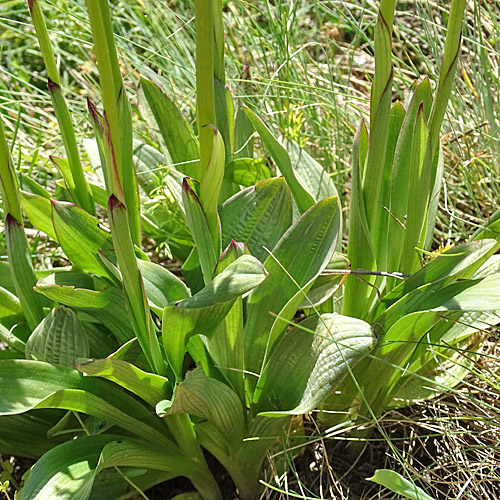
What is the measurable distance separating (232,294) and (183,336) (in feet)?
0.53

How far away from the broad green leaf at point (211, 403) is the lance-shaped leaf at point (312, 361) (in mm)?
55

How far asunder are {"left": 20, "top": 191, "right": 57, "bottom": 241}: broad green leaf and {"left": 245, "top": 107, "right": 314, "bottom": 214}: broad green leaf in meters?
0.44

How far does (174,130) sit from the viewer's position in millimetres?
1342

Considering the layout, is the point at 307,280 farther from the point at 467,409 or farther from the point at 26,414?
the point at 26,414

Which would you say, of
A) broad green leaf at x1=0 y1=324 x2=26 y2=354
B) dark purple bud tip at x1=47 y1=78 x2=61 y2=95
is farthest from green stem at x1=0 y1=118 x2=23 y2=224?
broad green leaf at x1=0 y1=324 x2=26 y2=354

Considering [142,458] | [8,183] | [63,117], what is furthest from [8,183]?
[142,458]

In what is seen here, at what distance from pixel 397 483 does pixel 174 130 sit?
0.83 meters

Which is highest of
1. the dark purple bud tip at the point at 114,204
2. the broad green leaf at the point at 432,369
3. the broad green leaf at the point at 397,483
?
the dark purple bud tip at the point at 114,204

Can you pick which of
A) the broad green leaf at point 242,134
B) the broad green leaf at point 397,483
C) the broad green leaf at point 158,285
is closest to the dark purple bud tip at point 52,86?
the broad green leaf at point 158,285

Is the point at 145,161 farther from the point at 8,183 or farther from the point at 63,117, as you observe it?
the point at 8,183

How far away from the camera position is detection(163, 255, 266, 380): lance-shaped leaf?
0.87 metres

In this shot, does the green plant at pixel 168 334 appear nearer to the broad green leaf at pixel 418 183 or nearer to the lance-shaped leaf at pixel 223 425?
the lance-shaped leaf at pixel 223 425

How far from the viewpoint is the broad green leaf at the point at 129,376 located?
0.90 m

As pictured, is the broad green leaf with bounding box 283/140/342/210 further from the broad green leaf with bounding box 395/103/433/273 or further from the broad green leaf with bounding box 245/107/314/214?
the broad green leaf with bounding box 395/103/433/273
